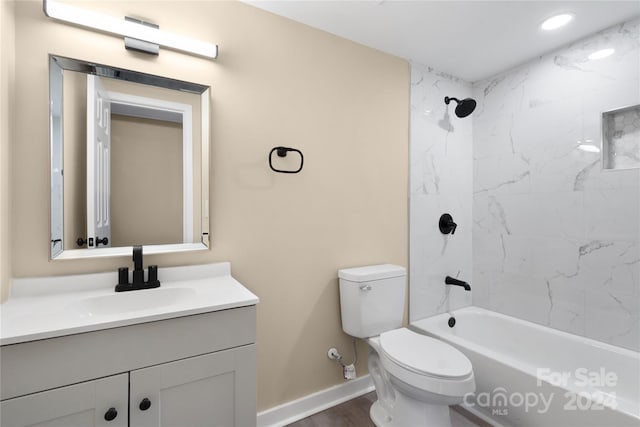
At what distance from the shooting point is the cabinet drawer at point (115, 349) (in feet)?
2.75

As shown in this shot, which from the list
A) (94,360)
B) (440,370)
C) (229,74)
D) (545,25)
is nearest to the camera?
(94,360)

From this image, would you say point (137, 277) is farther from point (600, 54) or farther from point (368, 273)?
point (600, 54)

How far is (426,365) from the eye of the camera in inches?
56.7

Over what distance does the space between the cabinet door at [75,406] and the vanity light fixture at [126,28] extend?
1370 mm

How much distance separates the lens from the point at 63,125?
1265mm

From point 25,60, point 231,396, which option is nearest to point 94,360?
point 231,396

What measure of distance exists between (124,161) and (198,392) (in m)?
1.06

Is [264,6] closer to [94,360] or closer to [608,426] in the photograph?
[94,360]

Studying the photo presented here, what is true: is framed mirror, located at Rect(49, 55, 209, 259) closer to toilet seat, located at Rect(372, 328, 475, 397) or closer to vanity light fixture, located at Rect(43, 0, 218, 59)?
vanity light fixture, located at Rect(43, 0, 218, 59)

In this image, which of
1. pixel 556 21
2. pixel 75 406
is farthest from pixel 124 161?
pixel 556 21

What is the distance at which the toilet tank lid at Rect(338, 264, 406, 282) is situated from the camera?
1.79 m

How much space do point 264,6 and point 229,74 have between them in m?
0.44

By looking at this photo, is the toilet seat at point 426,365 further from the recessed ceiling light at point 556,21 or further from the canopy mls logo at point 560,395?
the recessed ceiling light at point 556,21

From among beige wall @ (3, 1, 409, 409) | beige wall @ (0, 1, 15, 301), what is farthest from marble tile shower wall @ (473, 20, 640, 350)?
beige wall @ (0, 1, 15, 301)
